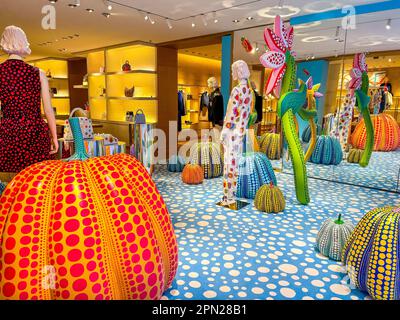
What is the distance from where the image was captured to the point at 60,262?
141 centimetres

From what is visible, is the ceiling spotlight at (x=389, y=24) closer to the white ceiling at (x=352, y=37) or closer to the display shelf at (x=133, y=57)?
the white ceiling at (x=352, y=37)

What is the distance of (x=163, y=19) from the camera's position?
5.38 metres

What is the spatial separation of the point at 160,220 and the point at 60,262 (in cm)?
57

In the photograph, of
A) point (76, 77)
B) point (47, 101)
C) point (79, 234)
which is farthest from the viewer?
point (76, 77)

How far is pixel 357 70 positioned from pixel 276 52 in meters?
1.98

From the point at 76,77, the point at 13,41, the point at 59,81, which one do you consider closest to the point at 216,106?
the point at 13,41

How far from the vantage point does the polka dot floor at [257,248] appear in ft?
7.16

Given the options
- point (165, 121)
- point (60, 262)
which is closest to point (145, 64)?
point (165, 121)

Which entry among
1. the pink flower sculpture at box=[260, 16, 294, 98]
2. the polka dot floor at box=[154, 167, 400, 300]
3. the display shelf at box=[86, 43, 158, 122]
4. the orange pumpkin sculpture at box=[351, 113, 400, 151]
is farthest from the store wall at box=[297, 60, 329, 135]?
the display shelf at box=[86, 43, 158, 122]

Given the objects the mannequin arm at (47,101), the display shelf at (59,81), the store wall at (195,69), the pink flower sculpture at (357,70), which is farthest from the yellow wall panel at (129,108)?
the mannequin arm at (47,101)

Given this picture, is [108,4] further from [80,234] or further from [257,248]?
[80,234]

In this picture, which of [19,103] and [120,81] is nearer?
[19,103]
